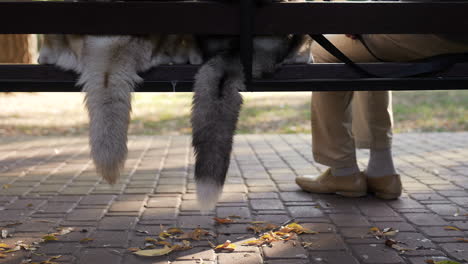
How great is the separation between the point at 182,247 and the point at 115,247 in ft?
1.16

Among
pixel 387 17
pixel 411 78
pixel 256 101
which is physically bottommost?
pixel 256 101

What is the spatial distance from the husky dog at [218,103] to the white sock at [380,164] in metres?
1.71

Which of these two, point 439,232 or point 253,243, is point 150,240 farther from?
point 439,232

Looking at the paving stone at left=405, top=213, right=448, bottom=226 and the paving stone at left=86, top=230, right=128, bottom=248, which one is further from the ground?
the paving stone at left=405, top=213, right=448, bottom=226

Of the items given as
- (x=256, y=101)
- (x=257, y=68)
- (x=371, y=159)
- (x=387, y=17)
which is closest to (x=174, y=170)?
(x=371, y=159)

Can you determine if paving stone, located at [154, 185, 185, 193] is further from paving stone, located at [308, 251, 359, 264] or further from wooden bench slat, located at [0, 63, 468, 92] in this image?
wooden bench slat, located at [0, 63, 468, 92]

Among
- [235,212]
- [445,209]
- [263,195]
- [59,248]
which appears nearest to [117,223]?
[59,248]

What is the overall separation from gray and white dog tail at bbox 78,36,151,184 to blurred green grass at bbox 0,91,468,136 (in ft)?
19.0

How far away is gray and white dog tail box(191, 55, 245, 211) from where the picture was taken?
2496mm

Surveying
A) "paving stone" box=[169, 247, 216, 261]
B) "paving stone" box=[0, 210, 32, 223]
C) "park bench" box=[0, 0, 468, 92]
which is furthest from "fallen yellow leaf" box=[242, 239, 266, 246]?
"paving stone" box=[0, 210, 32, 223]

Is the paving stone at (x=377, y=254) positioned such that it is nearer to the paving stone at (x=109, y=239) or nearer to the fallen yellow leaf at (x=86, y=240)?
the paving stone at (x=109, y=239)

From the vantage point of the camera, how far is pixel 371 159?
4.21 m

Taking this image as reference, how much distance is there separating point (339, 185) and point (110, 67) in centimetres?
211

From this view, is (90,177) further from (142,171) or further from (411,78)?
(411,78)
